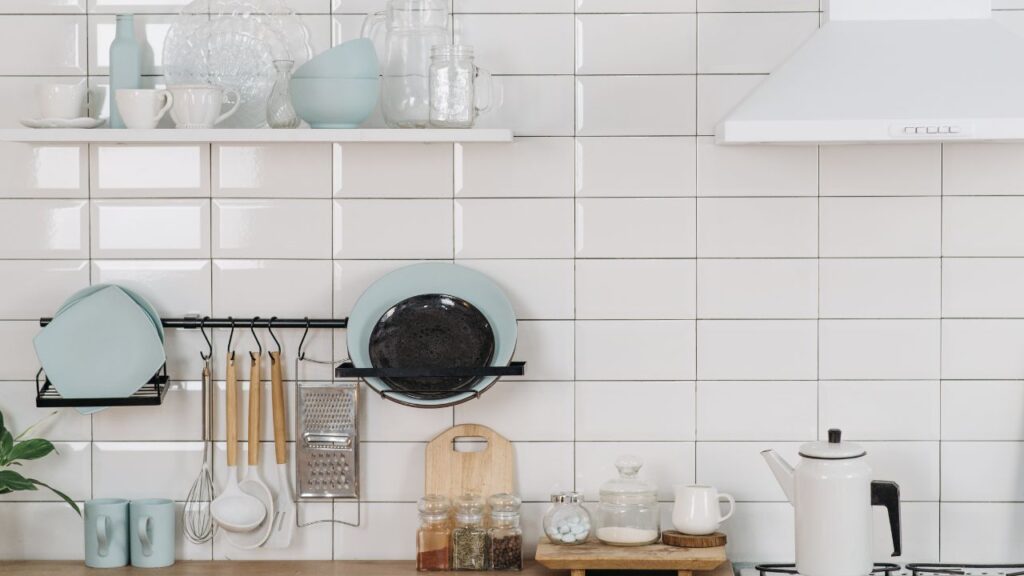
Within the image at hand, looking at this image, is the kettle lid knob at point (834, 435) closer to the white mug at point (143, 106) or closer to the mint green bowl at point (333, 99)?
the mint green bowl at point (333, 99)

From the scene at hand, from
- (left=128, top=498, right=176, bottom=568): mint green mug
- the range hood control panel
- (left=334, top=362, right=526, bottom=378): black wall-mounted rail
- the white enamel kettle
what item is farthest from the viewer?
(left=128, top=498, right=176, bottom=568): mint green mug

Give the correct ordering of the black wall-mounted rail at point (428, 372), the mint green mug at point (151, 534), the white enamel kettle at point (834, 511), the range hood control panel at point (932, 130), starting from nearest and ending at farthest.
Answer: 1. the range hood control panel at point (932, 130)
2. the white enamel kettle at point (834, 511)
3. the black wall-mounted rail at point (428, 372)
4. the mint green mug at point (151, 534)

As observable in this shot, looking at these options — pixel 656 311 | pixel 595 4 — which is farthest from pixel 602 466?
pixel 595 4

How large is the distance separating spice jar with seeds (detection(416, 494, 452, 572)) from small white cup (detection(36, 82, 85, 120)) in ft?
3.38

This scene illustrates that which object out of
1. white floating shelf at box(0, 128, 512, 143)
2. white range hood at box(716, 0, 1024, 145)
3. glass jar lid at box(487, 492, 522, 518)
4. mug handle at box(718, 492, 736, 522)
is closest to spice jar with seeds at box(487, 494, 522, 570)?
glass jar lid at box(487, 492, 522, 518)

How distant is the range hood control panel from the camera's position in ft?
6.22

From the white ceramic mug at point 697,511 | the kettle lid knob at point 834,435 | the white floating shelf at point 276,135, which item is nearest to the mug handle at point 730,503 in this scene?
the white ceramic mug at point 697,511

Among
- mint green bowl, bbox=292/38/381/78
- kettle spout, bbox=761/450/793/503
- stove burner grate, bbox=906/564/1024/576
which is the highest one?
mint green bowl, bbox=292/38/381/78

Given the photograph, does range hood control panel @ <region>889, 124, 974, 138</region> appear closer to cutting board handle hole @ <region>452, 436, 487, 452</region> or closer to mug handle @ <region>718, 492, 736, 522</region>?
mug handle @ <region>718, 492, 736, 522</region>

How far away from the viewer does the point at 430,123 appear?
2.22 meters

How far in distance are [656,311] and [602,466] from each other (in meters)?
0.34

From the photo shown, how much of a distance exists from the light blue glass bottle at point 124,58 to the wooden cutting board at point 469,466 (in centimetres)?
92

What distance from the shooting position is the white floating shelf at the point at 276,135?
217 centimetres

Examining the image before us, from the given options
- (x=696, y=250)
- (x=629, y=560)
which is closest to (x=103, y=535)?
(x=629, y=560)
